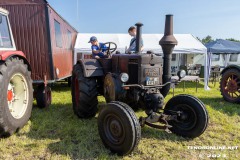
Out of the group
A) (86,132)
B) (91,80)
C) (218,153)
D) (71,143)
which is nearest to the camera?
(218,153)

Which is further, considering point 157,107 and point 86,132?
point 86,132

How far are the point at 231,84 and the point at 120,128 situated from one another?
16.1 feet

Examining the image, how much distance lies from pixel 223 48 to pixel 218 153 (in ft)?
33.5

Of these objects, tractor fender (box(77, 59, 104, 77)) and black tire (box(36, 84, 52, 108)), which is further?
black tire (box(36, 84, 52, 108))

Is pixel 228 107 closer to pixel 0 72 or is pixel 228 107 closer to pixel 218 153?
pixel 218 153

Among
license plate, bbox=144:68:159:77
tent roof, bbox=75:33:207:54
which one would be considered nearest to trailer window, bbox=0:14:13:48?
license plate, bbox=144:68:159:77

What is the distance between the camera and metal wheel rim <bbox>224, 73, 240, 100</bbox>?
632cm

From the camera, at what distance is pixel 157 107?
3.42 metres

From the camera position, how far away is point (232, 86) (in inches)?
253

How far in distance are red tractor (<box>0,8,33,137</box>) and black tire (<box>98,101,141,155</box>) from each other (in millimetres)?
1335

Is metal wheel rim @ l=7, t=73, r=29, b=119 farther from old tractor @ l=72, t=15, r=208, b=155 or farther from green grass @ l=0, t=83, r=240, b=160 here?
old tractor @ l=72, t=15, r=208, b=155

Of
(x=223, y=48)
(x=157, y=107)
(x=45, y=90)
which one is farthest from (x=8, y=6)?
(x=223, y=48)

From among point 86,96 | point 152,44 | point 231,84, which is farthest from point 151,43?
point 86,96

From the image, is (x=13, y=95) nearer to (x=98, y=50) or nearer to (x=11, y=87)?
(x=11, y=87)
